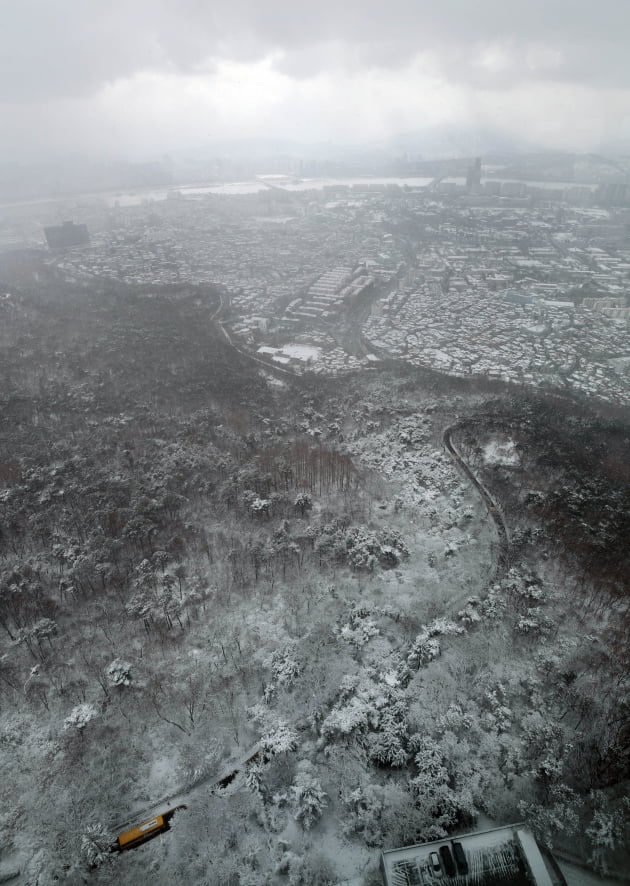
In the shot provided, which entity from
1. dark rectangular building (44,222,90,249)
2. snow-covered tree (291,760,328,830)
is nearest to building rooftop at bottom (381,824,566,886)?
snow-covered tree (291,760,328,830)

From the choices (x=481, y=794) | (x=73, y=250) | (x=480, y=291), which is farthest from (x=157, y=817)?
(x=73, y=250)

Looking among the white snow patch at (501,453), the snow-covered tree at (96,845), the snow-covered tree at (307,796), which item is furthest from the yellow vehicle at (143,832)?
the white snow patch at (501,453)

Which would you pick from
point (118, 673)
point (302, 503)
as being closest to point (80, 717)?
point (118, 673)

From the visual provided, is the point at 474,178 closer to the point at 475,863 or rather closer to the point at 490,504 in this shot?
the point at 490,504

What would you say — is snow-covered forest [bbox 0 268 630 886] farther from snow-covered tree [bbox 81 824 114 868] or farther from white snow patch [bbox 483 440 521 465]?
white snow patch [bbox 483 440 521 465]

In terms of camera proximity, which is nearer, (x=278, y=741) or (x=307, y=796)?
(x=307, y=796)

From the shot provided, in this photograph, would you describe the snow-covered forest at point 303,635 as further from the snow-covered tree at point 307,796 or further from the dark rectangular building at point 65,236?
the dark rectangular building at point 65,236
